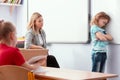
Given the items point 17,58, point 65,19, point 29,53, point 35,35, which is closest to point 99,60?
point 35,35

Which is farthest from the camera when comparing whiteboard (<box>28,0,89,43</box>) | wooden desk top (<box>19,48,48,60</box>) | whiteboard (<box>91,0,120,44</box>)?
whiteboard (<box>28,0,89,43</box>)

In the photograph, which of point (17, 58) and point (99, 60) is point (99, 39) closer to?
point (99, 60)

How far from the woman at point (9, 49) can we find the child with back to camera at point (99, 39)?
220cm

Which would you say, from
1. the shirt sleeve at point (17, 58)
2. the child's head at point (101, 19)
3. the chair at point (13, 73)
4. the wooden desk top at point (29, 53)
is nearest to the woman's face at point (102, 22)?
the child's head at point (101, 19)

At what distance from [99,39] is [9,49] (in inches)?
95.6

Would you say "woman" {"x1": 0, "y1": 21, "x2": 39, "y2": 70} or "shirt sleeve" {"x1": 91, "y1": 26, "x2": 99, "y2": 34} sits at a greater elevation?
"shirt sleeve" {"x1": 91, "y1": 26, "x2": 99, "y2": 34}

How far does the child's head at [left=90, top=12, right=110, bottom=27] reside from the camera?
4.60m

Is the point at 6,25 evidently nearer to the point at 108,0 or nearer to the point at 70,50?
the point at 108,0

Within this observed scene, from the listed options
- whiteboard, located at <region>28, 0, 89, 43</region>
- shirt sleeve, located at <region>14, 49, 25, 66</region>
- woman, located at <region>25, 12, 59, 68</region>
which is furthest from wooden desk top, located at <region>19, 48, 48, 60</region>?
whiteboard, located at <region>28, 0, 89, 43</region>

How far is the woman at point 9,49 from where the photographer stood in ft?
7.97

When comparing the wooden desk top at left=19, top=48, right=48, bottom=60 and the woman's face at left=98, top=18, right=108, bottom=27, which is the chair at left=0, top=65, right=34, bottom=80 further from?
the woman's face at left=98, top=18, right=108, bottom=27

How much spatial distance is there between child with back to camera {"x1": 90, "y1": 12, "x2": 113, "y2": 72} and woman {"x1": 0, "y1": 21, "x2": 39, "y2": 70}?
7.23 feet

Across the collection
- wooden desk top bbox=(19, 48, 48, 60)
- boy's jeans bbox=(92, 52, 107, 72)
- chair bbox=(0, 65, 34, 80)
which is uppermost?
wooden desk top bbox=(19, 48, 48, 60)

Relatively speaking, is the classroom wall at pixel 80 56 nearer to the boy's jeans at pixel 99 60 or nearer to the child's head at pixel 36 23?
the boy's jeans at pixel 99 60
